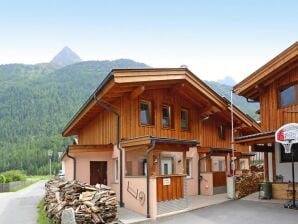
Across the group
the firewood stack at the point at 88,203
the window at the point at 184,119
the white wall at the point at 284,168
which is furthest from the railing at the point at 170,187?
the window at the point at 184,119

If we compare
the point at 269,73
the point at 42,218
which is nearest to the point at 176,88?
the point at 269,73

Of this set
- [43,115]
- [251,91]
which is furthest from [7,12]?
[43,115]

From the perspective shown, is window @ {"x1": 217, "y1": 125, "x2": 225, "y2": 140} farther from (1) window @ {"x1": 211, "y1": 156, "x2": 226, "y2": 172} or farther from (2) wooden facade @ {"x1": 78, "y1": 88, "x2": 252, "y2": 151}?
(1) window @ {"x1": 211, "y1": 156, "x2": 226, "y2": 172}

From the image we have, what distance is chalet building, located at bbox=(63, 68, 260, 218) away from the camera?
15.5m

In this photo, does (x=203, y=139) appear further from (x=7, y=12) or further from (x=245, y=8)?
(x=7, y=12)

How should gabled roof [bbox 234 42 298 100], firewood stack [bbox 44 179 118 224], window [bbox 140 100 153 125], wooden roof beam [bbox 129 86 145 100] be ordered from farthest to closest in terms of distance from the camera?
window [bbox 140 100 153 125] → wooden roof beam [bbox 129 86 145 100] → gabled roof [bbox 234 42 298 100] → firewood stack [bbox 44 179 118 224]

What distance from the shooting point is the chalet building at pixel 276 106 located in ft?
54.5

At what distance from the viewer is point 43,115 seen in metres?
120

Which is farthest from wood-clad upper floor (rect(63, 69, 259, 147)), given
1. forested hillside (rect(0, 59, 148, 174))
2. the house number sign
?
forested hillside (rect(0, 59, 148, 174))

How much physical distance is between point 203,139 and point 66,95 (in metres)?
112

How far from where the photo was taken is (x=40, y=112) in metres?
122

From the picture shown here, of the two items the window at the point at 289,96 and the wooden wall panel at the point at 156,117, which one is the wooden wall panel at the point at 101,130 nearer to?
the wooden wall panel at the point at 156,117

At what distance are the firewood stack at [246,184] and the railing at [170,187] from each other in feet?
14.1

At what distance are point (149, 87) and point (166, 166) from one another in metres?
3.81
